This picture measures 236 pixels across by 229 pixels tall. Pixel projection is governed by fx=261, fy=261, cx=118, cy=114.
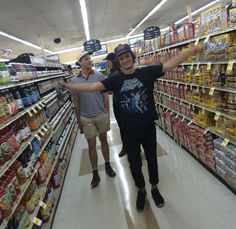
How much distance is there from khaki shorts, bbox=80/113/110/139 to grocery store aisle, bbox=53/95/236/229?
0.79m

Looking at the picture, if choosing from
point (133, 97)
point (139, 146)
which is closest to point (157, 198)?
point (139, 146)

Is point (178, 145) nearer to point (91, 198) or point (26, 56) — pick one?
point (91, 198)

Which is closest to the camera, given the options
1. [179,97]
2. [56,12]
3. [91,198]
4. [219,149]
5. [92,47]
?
[219,149]

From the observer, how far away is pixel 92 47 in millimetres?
15945

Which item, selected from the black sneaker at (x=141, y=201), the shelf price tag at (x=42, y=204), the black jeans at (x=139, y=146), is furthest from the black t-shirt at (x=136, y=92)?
the shelf price tag at (x=42, y=204)

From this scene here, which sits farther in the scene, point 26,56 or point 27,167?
point 26,56

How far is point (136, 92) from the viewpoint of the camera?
269 centimetres

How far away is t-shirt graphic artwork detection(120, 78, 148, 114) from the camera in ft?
8.80

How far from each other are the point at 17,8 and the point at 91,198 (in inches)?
293

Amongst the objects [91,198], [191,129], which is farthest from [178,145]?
[91,198]

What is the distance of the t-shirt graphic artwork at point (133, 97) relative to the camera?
268 centimetres

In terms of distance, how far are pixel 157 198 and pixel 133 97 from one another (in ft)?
4.25

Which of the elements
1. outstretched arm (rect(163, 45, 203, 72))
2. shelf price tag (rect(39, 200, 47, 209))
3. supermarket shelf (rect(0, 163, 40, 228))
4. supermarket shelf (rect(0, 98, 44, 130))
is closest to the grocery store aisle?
shelf price tag (rect(39, 200, 47, 209))

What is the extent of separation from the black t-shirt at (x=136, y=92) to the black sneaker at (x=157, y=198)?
0.93m
